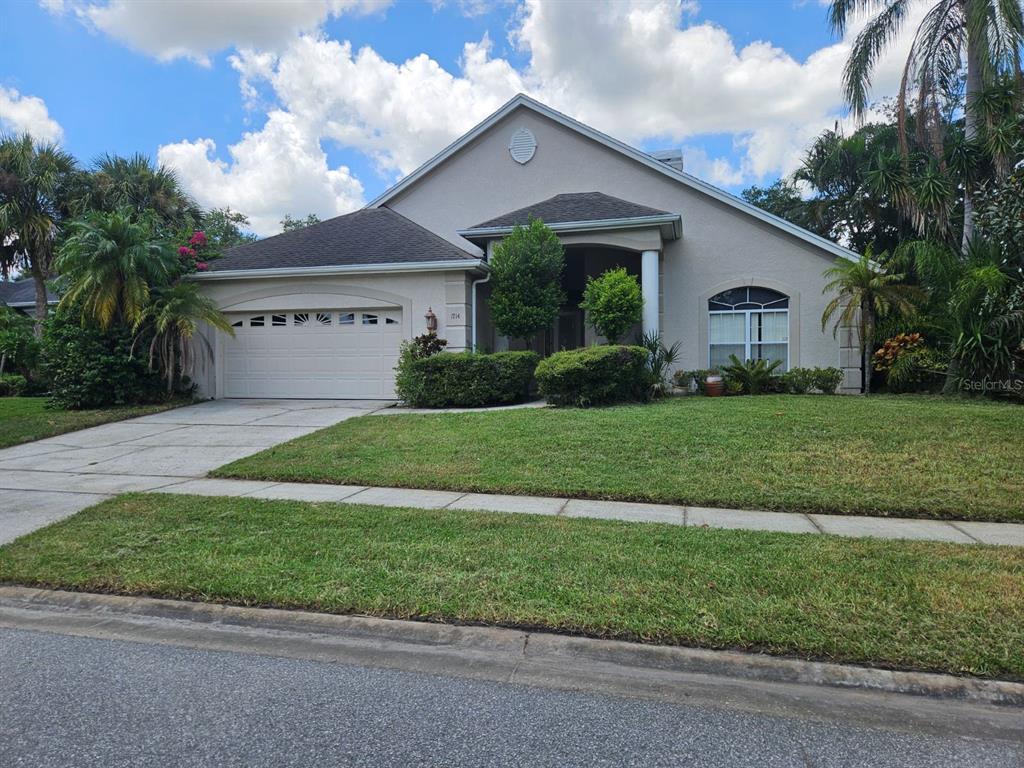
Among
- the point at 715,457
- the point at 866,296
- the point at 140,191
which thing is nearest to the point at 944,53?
the point at 866,296

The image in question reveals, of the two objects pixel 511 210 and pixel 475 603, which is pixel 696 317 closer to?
pixel 511 210

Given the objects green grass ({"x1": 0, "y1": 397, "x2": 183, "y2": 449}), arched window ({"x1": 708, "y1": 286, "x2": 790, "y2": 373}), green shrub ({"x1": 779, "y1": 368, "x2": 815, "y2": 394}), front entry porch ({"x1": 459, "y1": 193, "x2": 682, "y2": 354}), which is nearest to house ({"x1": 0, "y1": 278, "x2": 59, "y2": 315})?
green grass ({"x1": 0, "y1": 397, "x2": 183, "y2": 449})

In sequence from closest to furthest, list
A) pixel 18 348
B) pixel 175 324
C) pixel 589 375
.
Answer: pixel 589 375
pixel 175 324
pixel 18 348

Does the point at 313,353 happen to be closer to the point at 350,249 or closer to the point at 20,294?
the point at 350,249

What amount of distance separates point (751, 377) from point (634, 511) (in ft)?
28.2

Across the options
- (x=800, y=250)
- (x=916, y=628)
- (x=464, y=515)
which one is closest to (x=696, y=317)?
(x=800, y=250)

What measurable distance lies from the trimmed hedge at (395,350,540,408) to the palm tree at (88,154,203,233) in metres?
12.8

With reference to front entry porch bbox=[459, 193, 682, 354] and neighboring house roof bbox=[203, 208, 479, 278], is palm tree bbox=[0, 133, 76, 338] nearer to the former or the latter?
neighboring house roof bbox=[203, 208, 479, 278]

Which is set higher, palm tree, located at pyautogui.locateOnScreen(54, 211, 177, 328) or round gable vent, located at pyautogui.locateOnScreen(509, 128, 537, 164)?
round gable vent, located at pyautogui.locateOnScreen(509, 128, 537, 164)

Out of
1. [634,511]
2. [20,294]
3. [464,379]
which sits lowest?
[634,511]

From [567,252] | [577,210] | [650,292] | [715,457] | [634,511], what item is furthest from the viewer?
[567,252]

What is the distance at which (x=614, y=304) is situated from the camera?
43.2 ft

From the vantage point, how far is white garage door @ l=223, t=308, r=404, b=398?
48.1 ft

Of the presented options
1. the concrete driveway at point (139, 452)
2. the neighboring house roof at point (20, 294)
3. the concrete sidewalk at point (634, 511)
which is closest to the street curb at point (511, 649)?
the concrete driveway at point (139, 452)
